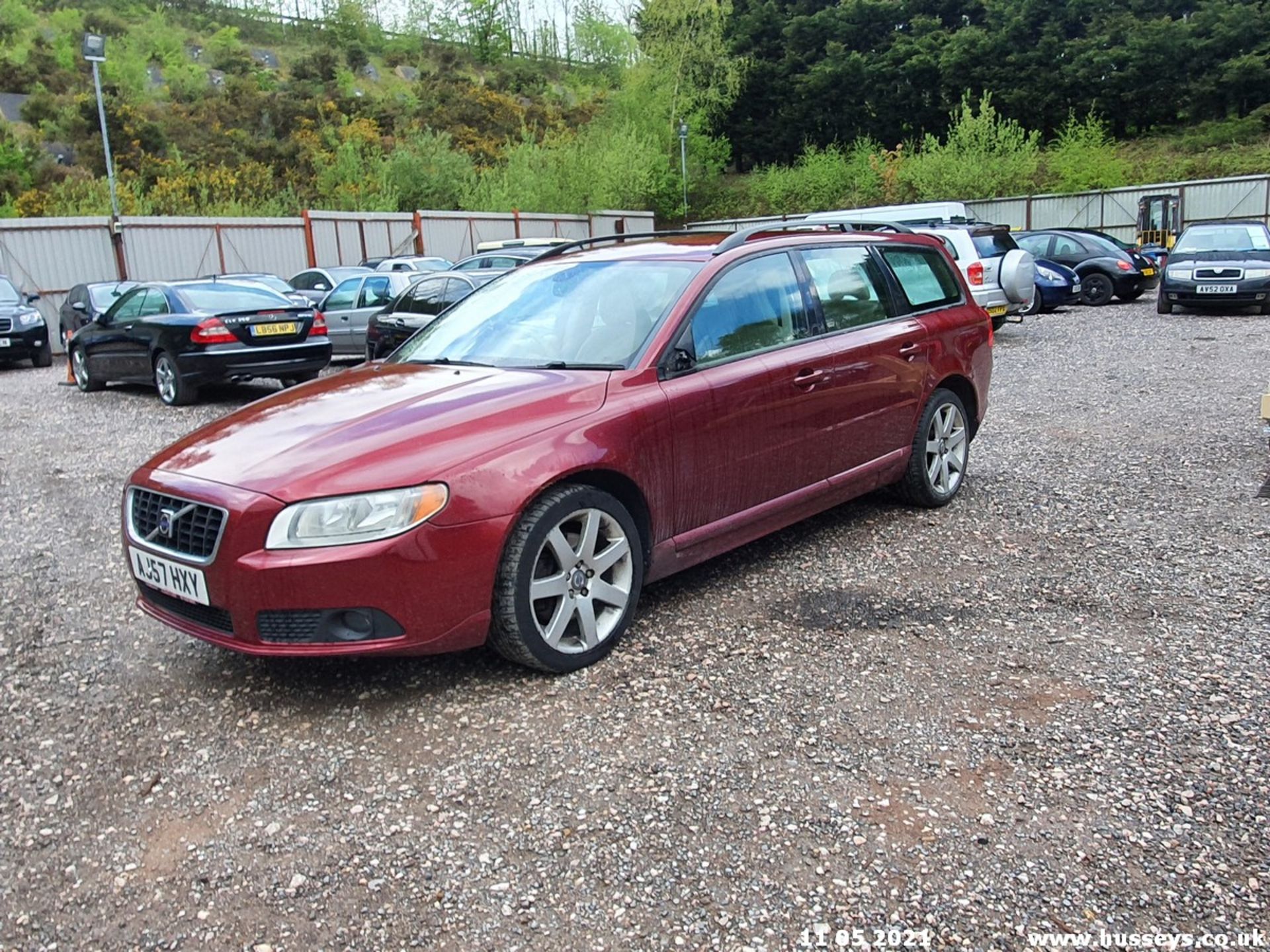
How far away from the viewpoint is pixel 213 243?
2405 cm

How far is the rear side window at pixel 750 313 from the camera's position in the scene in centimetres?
449

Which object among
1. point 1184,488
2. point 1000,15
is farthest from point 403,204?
point 1184,488

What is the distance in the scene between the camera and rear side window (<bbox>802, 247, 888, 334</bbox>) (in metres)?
5.18

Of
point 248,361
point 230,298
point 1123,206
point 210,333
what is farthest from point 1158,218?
point 210,333

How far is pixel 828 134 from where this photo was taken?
5569 cm

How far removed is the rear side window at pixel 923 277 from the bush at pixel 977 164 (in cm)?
3466

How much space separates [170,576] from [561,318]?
198cm

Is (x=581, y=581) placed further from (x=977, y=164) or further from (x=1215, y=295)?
(x=977, y=164)

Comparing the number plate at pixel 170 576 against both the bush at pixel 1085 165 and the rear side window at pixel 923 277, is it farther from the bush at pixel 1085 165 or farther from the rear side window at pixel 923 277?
the bush at pixel 1085 165

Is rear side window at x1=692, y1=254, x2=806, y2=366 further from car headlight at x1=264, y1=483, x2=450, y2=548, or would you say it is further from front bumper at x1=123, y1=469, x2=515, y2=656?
car headlight at x1=264, y1=483, x2=450, y2=548

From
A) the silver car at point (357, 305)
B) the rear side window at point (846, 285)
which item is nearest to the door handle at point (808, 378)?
the rear side window at point (846, 285)

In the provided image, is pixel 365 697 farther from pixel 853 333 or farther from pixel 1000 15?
pixel 1000 15

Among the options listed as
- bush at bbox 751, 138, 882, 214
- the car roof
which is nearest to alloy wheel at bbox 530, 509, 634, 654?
the car roof

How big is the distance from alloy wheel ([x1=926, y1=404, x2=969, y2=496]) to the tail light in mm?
8186
